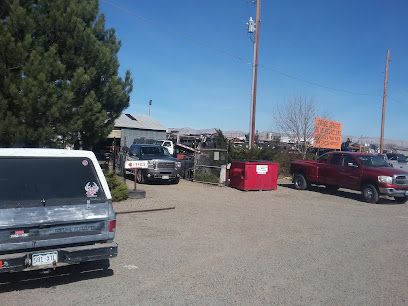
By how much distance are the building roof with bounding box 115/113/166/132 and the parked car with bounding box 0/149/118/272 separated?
133 ft

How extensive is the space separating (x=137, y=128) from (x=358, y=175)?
33.7m

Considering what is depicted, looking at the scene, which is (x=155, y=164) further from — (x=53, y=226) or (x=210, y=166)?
(x=53, y=226)

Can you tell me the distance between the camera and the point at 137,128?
161 ft

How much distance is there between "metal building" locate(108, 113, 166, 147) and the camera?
46.5 metres

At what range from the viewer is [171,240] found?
9227 millimetres

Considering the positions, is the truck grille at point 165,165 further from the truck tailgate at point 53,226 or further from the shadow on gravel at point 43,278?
the truck tailgate at point 53,226

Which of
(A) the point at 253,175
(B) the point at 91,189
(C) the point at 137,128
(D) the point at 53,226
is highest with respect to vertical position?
(C) the point at 137,128

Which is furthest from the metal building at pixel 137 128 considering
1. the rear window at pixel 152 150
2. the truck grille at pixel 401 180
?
the truck grille at pixel 401 180

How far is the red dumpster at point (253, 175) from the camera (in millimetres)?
19344

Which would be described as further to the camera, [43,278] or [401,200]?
[401,200]

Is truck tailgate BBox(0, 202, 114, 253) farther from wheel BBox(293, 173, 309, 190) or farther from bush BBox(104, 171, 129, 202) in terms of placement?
wheel BBox(293, 173, 309, 190)

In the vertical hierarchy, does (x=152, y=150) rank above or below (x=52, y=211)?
above

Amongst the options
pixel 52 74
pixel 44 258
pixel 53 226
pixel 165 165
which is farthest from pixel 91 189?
pixel 165 165

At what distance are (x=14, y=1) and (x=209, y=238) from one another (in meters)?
7.20
